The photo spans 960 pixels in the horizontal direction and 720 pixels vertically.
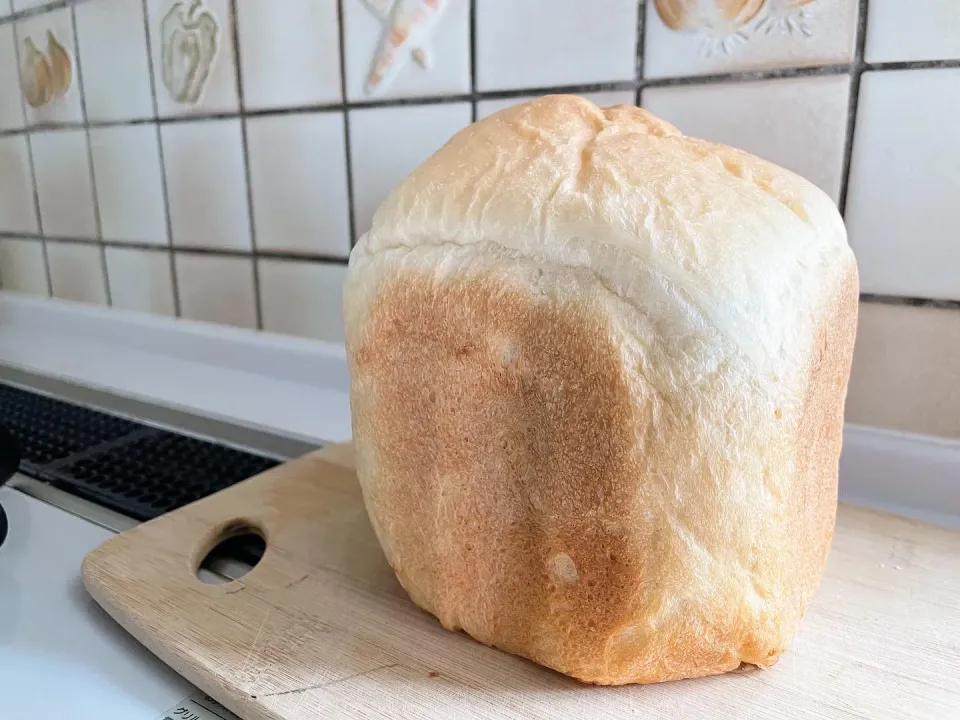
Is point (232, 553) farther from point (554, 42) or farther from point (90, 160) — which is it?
Answer: point (90, 160)

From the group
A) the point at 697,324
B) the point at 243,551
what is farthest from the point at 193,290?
the point at 697,324

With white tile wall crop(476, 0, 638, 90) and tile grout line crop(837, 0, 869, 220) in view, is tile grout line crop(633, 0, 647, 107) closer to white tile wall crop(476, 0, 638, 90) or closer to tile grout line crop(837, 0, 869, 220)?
white tile wall crop(476, 0, 638, 90)

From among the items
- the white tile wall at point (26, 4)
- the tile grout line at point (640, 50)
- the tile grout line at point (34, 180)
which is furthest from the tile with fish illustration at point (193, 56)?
the tile grout line at point (640, 50)

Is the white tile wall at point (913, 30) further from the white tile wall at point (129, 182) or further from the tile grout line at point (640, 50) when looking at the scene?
the white tile wall at point (129, 182)

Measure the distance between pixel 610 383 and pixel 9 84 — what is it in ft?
5.20

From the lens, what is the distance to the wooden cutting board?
0.47m

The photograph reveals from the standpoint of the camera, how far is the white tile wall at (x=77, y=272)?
4.67 feet

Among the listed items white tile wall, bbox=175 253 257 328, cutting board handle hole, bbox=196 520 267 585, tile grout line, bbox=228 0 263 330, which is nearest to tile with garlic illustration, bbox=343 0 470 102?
tile grout line, bbox=228 0 263 330

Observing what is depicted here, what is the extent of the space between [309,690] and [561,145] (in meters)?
0.41

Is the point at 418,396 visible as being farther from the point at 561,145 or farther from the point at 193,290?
the point at 193,290

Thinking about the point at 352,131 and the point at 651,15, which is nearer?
the point at 651,15

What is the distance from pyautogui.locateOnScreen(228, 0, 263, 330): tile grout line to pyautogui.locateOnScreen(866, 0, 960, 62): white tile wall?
873mm

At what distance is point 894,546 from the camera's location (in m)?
0.64

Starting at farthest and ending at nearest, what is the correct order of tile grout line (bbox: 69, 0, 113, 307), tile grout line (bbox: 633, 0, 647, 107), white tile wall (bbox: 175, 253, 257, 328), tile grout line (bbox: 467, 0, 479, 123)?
tile grout line (bbox: 69, 0, 113, 307)
white tile wall (bbox: 175, 253, 257, 328)
tile grout line (bbox: 467, 0, 479, 123)
tile grout line (bbox: 633, 0, 647, 107)
